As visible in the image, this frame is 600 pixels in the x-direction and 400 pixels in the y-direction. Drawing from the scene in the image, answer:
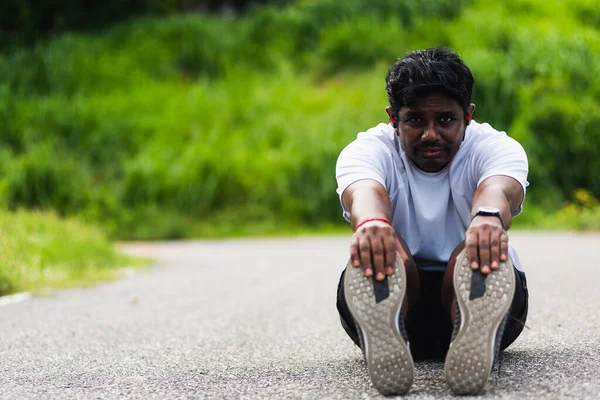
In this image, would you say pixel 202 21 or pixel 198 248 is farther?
pixel 202 21

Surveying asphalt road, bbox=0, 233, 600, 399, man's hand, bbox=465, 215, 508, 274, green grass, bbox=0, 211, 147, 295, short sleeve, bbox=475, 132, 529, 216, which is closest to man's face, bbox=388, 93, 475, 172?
short sleeve, bbox=475, 132, 529, 216

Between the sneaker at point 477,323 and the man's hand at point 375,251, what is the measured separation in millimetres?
232

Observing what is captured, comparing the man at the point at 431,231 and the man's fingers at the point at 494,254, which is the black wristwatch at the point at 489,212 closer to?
the man at the point at 431,231

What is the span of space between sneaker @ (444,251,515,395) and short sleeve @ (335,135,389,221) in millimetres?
662

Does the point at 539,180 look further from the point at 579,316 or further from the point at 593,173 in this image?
the point at 579,316

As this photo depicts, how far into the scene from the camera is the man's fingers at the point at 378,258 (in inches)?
117

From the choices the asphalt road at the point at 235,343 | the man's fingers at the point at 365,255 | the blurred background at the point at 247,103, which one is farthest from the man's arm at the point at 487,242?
the blurred background at the point at 247,103

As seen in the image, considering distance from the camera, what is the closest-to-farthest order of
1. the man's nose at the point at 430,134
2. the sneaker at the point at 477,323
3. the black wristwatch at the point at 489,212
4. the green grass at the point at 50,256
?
the sneaker at the point at 477,323 < the black wristwatch at the point at 489,212 < the man's nose at the point at 430,134 < the green grass at the point at 50,256

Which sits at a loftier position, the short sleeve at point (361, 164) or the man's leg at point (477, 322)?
the short sleeve at point (361, 164)

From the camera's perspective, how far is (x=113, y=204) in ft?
68.4

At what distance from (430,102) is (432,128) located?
0.34 feet

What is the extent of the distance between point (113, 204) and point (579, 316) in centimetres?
1659

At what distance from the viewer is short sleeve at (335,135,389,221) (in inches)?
137

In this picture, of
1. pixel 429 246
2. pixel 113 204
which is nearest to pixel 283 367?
pixel 429 246
